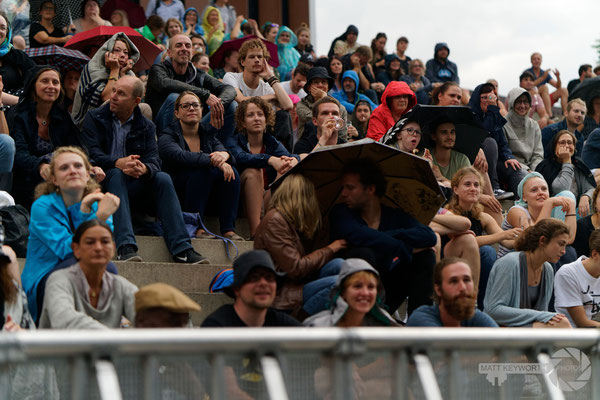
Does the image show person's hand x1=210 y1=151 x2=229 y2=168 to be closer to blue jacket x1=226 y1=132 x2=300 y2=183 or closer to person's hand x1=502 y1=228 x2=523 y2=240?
blue jacket x1=226 y1=132 x2=300 y2=183

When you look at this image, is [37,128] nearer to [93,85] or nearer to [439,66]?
[93,85]

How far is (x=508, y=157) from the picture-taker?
11.1 m

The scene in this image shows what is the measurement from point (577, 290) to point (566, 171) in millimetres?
3265

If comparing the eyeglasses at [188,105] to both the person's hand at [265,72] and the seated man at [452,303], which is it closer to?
the person's hand at [265,72]

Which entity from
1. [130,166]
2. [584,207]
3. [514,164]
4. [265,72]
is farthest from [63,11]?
[584,207]

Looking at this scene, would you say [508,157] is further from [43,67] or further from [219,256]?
[43,67]

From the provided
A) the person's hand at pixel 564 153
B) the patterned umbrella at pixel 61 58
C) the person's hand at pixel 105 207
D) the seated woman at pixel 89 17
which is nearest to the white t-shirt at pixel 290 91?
the seated woman at pixel 89 17

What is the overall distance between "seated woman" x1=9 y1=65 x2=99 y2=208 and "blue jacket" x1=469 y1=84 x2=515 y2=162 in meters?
4.86

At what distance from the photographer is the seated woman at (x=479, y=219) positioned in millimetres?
7980

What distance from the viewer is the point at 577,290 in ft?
24.5

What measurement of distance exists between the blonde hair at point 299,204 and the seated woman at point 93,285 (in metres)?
1.36

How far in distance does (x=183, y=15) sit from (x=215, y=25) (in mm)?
1018

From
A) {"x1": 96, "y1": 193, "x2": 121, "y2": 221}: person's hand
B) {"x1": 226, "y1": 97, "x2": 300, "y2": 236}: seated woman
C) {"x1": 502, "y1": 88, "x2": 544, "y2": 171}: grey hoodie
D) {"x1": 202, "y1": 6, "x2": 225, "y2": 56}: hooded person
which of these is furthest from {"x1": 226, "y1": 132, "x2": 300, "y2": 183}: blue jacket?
{"x1": 202, "y1": 6, "x2": 225, "y2": 56}: hooded person

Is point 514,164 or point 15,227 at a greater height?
point 514,164
